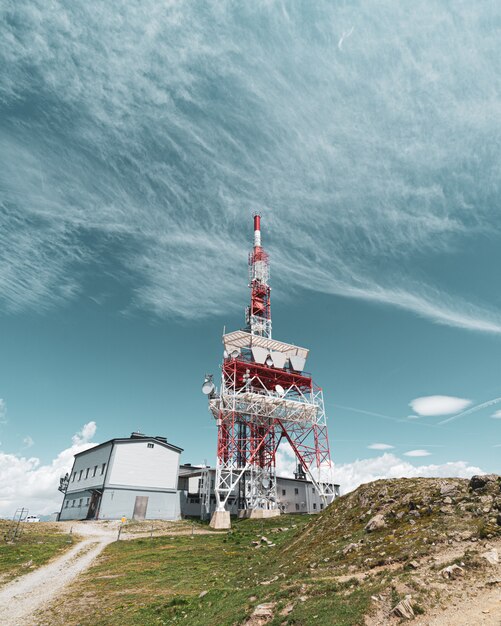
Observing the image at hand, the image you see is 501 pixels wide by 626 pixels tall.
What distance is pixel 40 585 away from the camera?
60.6 ft

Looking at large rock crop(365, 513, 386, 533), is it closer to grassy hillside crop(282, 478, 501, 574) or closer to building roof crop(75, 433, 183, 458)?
grassy hillside crop(282, 478, 501, 574)

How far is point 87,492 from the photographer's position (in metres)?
53.2

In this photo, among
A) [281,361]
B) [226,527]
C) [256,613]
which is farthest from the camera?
[281,361]

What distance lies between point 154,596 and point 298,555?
21.0ft

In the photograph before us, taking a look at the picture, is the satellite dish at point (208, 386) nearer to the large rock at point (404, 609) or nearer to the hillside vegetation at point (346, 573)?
the hillside vegetation at point (346, 573)

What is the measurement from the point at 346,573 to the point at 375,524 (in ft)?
13.5

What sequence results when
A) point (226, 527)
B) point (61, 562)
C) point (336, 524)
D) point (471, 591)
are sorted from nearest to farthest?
point (471, 591) → point (336, 524) → point (61, 562) → point (226, 527)

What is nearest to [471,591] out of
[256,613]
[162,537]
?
[256,613]

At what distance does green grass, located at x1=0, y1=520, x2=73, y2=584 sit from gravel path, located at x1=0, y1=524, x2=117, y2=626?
0.92 m

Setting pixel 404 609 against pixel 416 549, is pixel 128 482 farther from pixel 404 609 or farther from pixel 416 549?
pixel 404 609

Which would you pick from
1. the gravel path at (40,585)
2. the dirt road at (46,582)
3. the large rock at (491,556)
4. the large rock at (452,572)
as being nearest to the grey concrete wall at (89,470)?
the dirt road at (46,582)

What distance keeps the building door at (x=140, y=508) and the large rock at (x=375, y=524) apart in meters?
44.0

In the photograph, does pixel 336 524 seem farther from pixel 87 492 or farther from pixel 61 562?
pixel 87 492

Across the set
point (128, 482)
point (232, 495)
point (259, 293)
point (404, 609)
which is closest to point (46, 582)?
point (404, 609)
